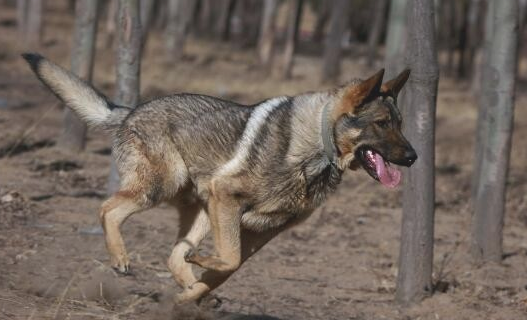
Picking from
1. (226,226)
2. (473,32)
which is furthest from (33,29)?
(226,226)

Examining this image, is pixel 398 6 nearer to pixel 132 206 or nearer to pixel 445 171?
pixel 445 171

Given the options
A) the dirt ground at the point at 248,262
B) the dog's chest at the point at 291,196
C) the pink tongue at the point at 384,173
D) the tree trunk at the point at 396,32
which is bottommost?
the dirt ground at the point at 248,262

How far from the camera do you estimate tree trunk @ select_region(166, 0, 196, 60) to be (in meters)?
33.6

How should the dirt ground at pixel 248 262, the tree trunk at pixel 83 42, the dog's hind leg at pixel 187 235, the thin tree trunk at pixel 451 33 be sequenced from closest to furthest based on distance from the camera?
the dog's hind leg at pixel 187 235 < the dirt ground at pixel 248 262 < the tree trunk at pixel 83 42 < the thin tree trunk at pixel 451 33

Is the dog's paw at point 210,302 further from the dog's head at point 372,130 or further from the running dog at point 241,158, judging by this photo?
the dog's head at point 372,130

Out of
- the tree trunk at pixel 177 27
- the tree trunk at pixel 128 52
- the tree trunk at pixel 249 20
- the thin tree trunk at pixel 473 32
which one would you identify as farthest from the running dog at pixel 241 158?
the tree trunk at pixel 249 20

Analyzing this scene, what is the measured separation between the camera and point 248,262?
1048cm

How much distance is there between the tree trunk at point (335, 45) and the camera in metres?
32.0

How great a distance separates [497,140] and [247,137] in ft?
14.6

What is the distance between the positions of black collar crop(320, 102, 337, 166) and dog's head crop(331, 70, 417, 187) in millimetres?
37

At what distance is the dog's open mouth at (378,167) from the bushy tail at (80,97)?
7.09 feet

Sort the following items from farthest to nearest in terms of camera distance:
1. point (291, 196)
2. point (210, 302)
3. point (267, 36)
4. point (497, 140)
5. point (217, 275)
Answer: point (267, 36) → point (497, 140) → point (210, 302) → point (217, 275) → point (291, 196)

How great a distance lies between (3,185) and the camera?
11773mm

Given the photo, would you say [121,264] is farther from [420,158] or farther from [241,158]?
[420,158]
